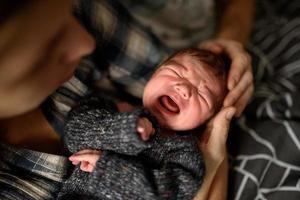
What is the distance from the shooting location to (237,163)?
3.85ft

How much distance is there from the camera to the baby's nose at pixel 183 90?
1031mm

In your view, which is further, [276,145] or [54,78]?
[276,145]

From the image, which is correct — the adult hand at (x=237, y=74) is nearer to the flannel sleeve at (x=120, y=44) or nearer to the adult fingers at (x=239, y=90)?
the adult fingers at (x=239, y=90)

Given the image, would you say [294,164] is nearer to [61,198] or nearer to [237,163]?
[237,163]

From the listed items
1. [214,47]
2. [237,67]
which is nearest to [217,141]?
[237,67]

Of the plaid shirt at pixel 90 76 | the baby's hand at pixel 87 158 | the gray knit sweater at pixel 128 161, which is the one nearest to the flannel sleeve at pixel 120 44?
the plaid shirt at pixel 90 76

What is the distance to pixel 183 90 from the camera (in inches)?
40.6

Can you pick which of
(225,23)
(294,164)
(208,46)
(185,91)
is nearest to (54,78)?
(185,91)

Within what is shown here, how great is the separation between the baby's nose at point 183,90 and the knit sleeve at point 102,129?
0.13 m

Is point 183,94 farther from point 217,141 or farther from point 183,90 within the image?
point 217,141

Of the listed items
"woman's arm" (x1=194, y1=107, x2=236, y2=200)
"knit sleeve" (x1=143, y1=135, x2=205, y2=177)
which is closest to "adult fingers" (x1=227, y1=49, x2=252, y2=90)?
"woman's arm" (x1=194, y1=107, x2=236, y2=200)

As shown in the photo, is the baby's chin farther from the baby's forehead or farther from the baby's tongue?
the baby's forehead

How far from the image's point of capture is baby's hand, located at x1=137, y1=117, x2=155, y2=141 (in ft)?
2.98

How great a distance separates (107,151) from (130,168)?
0.25 feet
